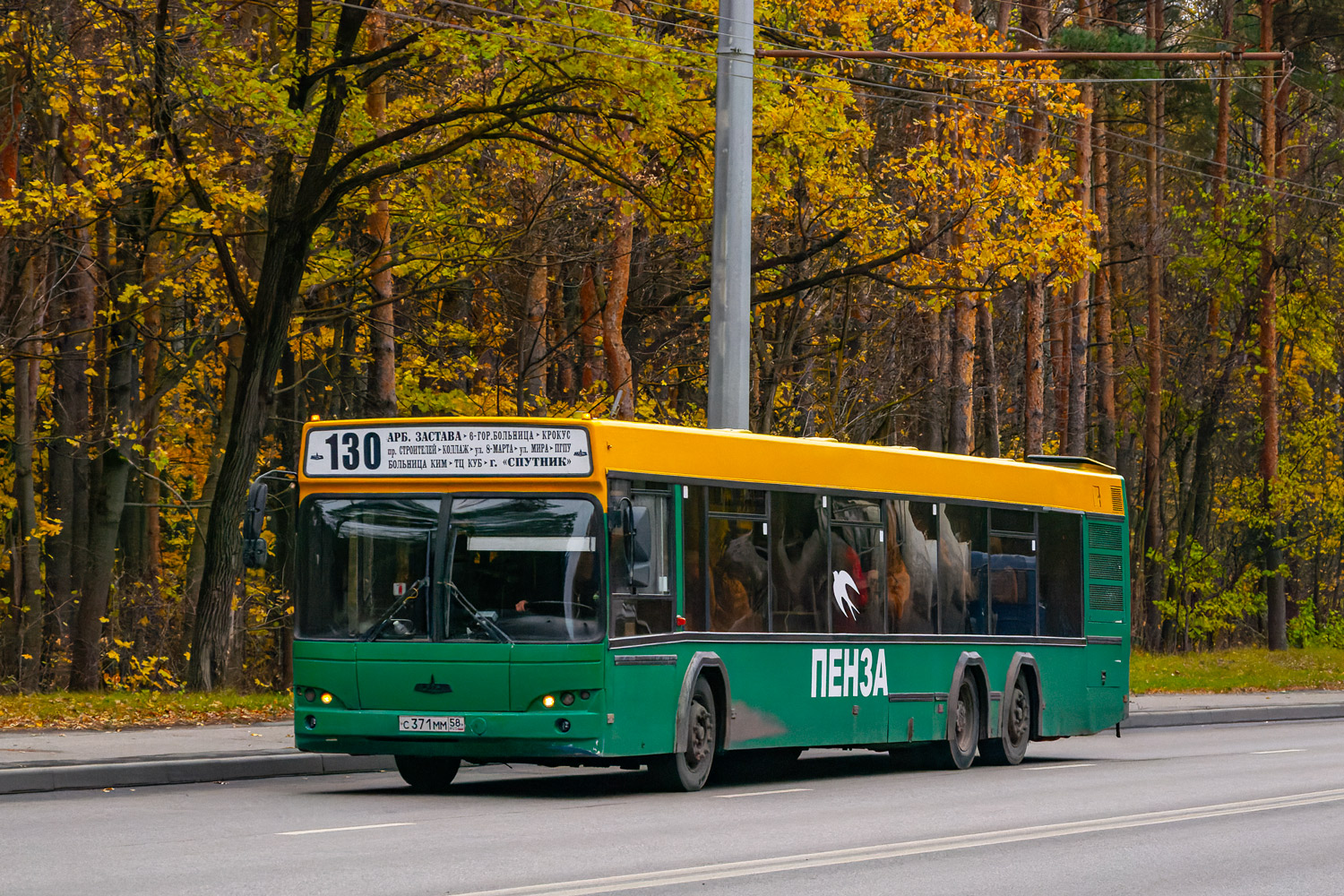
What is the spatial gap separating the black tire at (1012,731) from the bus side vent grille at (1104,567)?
5.63ft

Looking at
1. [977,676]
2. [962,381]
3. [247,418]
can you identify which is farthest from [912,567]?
[962,381]

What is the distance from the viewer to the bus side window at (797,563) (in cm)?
1577

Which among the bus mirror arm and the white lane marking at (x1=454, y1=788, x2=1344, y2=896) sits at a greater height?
the bus mirror arm

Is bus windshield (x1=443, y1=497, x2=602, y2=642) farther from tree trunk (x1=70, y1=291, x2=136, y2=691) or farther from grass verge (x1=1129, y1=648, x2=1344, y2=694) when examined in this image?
grass verge (x1=1129, y1=648, x2=1344, y2=694)

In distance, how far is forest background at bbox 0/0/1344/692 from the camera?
22.2 metres

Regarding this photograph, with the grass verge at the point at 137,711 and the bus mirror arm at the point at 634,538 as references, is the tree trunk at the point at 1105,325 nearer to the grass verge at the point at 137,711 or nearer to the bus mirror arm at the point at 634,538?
the grass verge at the point at 137,711

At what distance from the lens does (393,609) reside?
14023 mm

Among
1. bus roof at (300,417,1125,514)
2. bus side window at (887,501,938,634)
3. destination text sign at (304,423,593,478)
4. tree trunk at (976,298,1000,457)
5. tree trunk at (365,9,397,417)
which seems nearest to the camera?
destination text sign at (304,423,593,478)

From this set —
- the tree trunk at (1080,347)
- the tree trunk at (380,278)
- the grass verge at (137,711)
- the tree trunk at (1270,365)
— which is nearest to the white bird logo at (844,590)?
the grass verge at (137,711)

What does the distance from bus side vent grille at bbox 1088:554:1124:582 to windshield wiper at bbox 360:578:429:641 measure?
29.0ft

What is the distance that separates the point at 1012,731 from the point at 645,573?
623cm

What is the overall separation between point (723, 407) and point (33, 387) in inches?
646

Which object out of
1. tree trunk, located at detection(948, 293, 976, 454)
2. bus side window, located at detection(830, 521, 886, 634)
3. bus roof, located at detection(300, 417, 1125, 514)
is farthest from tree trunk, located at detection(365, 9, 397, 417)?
bus side window, located at detection(830, 521, 886, 634)

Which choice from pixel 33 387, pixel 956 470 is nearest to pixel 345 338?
pixel 33 387
